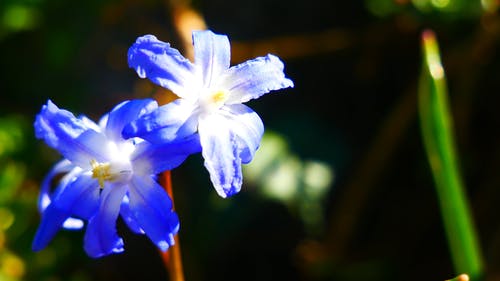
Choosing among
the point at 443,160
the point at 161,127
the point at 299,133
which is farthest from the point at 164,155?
the point at 299,133

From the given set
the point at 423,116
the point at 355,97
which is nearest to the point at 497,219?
the point at 355,97

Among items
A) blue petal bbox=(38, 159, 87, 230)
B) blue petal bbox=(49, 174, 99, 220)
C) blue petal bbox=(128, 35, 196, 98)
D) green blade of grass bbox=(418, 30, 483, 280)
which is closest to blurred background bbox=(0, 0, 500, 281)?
green blade of grass bbox=(418, 30, 483, 280)

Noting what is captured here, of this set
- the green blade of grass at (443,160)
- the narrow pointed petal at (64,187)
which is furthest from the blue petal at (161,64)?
the green blade of grass at (443,160)

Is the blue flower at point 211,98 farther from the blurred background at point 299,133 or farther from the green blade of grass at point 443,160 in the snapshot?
the blurred background at point 299,133

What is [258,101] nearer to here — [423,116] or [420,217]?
[420,217]

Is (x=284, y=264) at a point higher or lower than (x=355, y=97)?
lower

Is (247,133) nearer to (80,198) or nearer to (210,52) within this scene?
(210,52)
